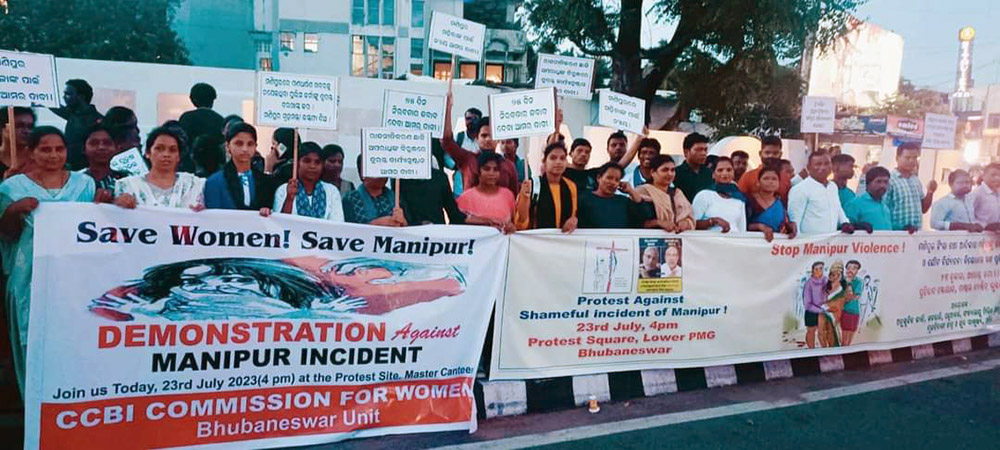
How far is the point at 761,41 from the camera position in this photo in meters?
14.9

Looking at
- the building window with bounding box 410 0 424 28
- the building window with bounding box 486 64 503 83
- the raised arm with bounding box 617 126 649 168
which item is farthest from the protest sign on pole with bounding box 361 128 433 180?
Result: the building window with bounding box 486 64 503 83

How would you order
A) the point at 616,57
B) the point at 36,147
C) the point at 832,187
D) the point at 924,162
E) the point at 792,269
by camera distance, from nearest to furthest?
the point at 36,147, the point at 792,269, the point at 832,187, the point at 616,57, the point at 924,162

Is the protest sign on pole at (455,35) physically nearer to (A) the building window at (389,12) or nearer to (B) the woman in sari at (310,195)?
(B) the woman in sari at (310,195)

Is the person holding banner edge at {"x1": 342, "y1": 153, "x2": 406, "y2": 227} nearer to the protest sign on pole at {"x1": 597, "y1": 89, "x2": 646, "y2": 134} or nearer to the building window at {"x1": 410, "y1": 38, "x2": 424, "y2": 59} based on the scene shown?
the protest sign on pole at {"x1": 597, "y1": 89, "x2": 646, "y2": 134}

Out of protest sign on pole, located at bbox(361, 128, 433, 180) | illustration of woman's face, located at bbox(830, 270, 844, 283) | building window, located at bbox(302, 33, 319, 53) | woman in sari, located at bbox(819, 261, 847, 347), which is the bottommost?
woman in sari, located at bbox(819, 261, 847, 347)

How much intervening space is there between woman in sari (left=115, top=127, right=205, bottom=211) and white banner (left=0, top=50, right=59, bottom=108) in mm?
858

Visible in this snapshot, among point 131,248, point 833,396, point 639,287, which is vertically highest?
point 131,248

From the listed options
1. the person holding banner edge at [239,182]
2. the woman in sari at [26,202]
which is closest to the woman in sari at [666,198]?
the person holding banner edge at [239,182]

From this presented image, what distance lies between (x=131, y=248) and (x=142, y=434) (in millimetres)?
954

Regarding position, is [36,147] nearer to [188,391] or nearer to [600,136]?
[188,391]

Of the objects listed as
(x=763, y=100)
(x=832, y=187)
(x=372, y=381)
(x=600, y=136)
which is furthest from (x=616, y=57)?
(x=372, y=381)

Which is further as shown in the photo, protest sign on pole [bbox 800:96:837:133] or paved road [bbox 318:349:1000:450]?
protest sign on pole [bbox 800:96:837:133]

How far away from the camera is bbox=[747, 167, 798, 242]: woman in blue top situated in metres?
6.16

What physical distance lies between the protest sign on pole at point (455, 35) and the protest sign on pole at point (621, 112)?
1.10 metres
